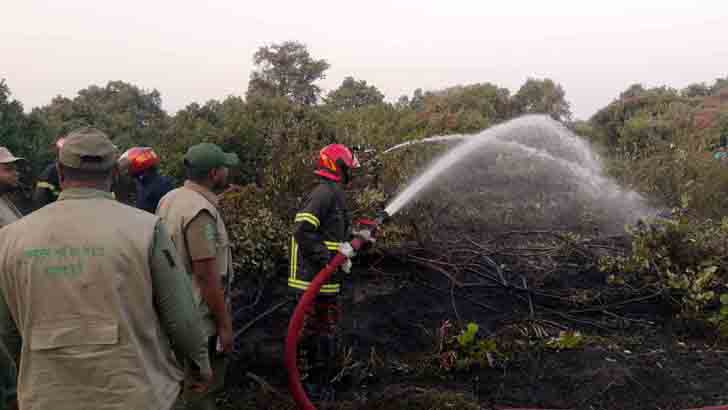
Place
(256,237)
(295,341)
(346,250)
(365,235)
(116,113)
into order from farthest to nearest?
(116,113)
(256,237)
(365,235)
(346,250)
(295,341)

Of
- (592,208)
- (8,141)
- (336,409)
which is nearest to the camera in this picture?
(336,409)

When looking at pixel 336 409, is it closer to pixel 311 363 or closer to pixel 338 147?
pixel 311 363

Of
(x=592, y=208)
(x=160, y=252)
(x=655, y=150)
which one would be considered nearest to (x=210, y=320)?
(x=160, y=252)

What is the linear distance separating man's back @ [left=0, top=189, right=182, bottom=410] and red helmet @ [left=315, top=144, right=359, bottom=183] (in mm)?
2381

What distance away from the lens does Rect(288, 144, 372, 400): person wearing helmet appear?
165 inches

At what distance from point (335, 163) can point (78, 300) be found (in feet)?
8.64

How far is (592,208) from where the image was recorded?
9.18 meters

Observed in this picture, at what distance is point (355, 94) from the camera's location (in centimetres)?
3650

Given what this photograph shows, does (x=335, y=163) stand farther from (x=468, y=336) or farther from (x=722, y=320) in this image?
(x=722, y=320)

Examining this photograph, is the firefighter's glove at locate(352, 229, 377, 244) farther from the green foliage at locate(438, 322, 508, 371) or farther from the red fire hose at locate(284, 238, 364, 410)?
the green foliage at locate(438, 322, 508, 371)

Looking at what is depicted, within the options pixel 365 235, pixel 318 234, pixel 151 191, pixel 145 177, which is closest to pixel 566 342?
pixel 365 235

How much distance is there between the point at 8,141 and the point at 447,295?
33.8 ft

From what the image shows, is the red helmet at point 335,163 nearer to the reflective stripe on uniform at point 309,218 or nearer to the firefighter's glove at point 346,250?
the reflective stripe on uniform at point 309,218

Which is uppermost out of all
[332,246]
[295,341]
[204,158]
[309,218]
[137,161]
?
[204,158]
